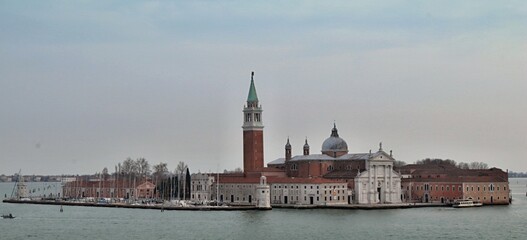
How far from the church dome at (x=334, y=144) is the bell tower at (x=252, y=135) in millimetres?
5312

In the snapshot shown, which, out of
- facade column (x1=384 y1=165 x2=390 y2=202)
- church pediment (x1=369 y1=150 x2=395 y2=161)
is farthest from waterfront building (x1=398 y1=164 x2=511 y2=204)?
church pediment (x1=369 y1=150 x2=395 y2=161)

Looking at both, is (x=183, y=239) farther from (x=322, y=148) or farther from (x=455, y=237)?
(x=322, y=148)

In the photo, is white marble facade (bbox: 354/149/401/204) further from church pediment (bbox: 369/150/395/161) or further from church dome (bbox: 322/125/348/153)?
church dome (bbox: 322/125/348/153)

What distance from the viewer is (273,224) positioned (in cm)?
4022

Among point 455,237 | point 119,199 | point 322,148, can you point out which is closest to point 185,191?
point 119,199

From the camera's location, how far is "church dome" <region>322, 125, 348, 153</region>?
61.5 meters

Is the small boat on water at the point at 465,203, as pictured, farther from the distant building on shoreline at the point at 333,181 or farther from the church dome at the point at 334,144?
the church dome at the point at 334,144

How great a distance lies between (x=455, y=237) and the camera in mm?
34094

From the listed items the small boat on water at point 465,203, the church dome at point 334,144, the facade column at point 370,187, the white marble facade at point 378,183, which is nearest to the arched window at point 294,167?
the church dome at point 334,144

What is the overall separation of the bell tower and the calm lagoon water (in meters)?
8.55

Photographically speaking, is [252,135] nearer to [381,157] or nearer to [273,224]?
[381,157]

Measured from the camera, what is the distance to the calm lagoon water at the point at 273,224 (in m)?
35.2

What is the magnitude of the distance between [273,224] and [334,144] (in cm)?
2208

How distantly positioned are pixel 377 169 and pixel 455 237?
71.1 feet
